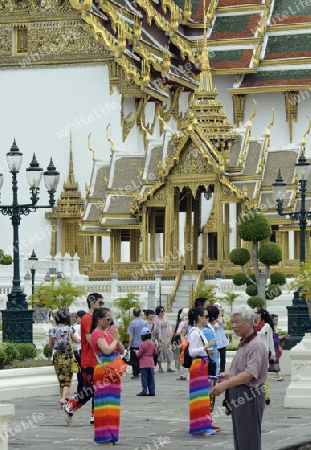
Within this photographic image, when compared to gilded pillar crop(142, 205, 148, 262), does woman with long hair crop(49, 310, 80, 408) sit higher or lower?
lower

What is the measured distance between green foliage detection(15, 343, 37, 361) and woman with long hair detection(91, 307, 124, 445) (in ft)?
21.3

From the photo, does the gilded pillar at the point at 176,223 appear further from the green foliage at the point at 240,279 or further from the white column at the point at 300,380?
the white column at the point at 300,380

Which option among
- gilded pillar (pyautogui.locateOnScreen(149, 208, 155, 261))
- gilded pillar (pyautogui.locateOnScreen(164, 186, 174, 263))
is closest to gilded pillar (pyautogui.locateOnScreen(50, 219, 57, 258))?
gilded pillar (pyautogui.locateOnScreen(149, 208, 155, 261))

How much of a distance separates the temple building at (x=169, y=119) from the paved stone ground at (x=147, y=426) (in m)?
15.0

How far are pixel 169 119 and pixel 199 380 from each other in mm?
29056

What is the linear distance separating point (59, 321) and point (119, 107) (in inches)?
997

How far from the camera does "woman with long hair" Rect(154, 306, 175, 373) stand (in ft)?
77.3

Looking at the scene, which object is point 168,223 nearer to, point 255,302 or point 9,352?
point 255,302

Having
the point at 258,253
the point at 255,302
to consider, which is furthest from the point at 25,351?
the point at 258,253

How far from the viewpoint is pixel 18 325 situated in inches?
851

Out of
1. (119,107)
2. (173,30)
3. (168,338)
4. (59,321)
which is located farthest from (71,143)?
(59,321)

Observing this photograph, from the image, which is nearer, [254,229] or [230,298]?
[254,229]

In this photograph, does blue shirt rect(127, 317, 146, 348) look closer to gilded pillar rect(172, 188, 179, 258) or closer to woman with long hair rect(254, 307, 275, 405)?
woman with long hair rect(254, 307, 275, 405)

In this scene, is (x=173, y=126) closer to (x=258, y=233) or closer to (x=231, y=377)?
(x=258, y=233)
